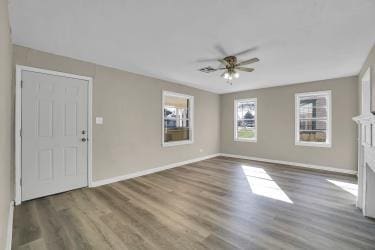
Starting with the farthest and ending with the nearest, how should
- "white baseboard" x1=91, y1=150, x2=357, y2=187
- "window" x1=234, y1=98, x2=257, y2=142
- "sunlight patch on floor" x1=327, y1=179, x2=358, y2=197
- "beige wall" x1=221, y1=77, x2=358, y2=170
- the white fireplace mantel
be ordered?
"window" x1=234, y1=98, x2=257, y2=142 → "beige wall" x1=221, y1=77, x2=358, y2=170 → "white baseboard" x1=91, y1=150, x2=357, y2=187 → "sunlight patch on floor" x1=327, y1=179, x2=358, y2=197 → the white fireplace mantel

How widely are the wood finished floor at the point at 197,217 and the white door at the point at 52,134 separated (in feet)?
0.87

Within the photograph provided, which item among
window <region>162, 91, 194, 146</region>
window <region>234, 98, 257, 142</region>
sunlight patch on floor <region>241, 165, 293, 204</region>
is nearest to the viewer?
sunlight patch on floor <region>241, 165, 293, 204</region>

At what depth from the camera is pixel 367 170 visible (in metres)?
2.42

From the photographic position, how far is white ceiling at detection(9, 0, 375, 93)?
1.88 m

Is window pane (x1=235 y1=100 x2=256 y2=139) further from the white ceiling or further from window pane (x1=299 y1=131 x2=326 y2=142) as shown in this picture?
the white ceiling

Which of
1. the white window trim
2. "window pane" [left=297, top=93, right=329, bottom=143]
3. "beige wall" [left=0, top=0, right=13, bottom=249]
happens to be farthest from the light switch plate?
"window pane" [left=297, top=93, right=329, bottom=143]

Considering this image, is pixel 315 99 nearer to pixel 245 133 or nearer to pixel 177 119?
pixel 245 133

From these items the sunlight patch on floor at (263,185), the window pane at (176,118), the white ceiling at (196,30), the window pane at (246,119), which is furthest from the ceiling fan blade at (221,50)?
the window pane at (246,119)

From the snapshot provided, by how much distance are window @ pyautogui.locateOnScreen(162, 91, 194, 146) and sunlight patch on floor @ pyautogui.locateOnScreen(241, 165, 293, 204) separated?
2.03 metres

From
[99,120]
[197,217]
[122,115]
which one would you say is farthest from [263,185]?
[99,120]

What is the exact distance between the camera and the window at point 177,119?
5.12 metres

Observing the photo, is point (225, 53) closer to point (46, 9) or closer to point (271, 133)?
point (46, 9)

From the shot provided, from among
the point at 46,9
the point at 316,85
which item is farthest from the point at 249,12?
the point at 316,85

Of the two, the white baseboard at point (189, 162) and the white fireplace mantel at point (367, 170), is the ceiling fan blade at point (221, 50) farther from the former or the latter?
the white baseboard at point (189, 162)
